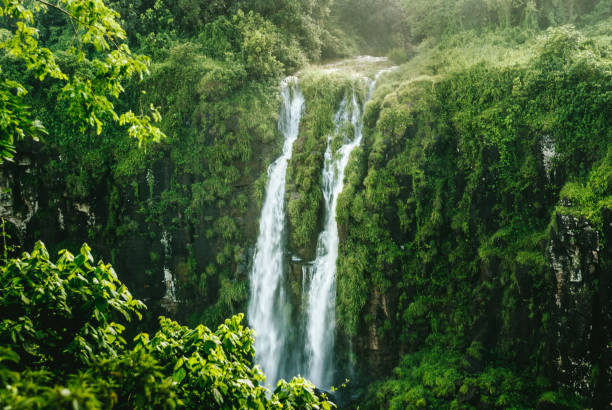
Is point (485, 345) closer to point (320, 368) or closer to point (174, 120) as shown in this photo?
point (320, 368)

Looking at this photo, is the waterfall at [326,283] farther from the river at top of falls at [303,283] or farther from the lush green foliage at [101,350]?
the lush green foliage at [101,350]

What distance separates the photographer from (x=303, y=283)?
11055 millimetres

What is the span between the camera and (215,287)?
42.2ft

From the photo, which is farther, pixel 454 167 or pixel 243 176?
pixel 243 176

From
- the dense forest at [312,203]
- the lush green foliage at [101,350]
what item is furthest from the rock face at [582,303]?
the lush green foliage at [101,350]

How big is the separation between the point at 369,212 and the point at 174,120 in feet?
25.8

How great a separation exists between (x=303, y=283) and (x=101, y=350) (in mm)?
8684

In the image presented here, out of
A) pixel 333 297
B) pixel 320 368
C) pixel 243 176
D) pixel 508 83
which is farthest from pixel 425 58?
pixel 320 368

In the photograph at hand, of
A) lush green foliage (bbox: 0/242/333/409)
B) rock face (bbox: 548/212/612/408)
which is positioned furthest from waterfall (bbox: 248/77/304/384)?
lush green foliage (bbox: 0/242/333/409)

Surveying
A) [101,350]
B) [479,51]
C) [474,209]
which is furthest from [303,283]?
[101,350]

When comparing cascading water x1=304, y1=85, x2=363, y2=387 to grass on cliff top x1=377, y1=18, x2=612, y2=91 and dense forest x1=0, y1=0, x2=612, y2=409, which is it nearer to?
dense forest x1=0, y1=0, x2=612, y2=409

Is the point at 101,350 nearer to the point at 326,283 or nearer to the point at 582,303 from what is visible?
the point at 582,303

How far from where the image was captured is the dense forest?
276 cm

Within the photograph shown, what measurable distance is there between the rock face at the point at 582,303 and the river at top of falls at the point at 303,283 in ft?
16.6
